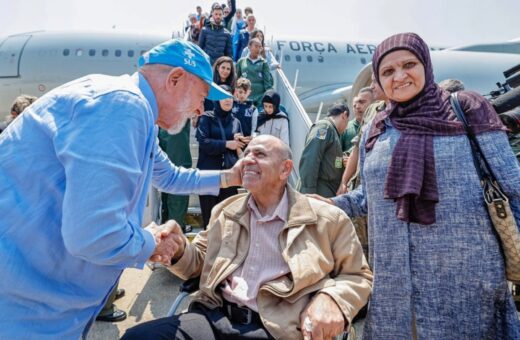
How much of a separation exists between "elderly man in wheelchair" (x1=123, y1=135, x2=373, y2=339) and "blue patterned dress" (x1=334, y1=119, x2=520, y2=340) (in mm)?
163

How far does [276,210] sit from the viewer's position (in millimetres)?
2066

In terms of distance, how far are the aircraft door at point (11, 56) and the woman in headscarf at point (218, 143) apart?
1030 cm

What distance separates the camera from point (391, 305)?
1.69 m

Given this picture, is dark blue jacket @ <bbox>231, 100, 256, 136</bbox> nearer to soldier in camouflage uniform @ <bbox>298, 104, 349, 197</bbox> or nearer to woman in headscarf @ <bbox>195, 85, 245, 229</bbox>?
woman in headscarf @ <bbox>195, 85, 245, 229</bbox>

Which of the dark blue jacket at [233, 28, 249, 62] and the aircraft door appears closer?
the dark blue jacket at [233, 28, 249, 62]

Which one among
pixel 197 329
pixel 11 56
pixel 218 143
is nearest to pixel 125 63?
pixel 11 56

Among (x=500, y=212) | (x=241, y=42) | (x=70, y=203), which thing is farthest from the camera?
(x=241, y=42)

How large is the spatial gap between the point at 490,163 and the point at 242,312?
1.32m

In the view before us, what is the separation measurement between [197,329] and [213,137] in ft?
8.67

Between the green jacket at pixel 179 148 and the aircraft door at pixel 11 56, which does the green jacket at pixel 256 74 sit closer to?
the green jacket at pixel 179 148

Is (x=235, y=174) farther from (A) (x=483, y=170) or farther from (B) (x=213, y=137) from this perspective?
(B) (x=213, y=137)

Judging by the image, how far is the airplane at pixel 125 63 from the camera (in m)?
11.4

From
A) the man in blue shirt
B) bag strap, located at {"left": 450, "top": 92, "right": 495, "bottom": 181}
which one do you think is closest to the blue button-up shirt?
the man in blue shirt

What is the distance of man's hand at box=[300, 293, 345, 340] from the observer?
1.58 metres
